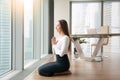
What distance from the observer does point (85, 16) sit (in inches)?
376

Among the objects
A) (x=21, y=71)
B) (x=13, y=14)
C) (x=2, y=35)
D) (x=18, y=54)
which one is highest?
(x=13, y=14)

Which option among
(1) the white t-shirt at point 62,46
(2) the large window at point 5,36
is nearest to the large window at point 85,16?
(2) the large window at point 5,36

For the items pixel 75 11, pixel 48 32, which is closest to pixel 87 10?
pixel 75 11

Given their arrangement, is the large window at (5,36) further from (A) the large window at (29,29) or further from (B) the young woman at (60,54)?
(A) the large window at (29,29)

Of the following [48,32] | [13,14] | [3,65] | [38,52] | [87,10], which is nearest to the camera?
[3,65]

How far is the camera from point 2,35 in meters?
4.03

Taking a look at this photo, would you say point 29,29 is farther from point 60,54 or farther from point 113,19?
point 113,19

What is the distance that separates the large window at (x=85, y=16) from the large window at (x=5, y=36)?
5.31 meters

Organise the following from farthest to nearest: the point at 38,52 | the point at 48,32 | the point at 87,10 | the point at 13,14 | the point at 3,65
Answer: the point at 87,10, the point at 48,32, the point at 38,52, the point at 13,14, the point at 3,65

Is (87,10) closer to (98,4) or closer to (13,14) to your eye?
(98,4)

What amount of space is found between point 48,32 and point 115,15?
10.0 feet

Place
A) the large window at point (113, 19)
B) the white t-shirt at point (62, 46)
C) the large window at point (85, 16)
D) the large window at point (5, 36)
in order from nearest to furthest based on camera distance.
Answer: the white t-shirt at point (62, 46) < the large window at point (5, 36) < the large window at point (113, 19) < the large window at point (85, 16)

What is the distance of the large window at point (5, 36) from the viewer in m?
4.01

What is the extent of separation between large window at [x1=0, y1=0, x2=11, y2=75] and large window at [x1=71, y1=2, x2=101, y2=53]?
5312 millimetres
